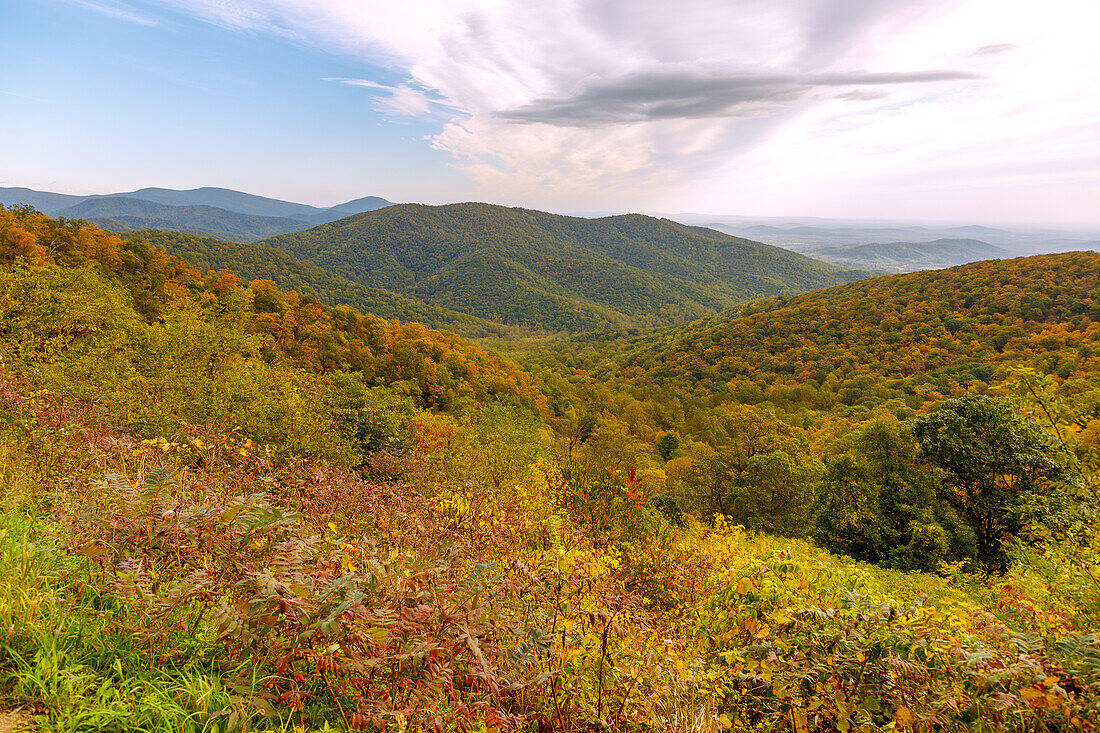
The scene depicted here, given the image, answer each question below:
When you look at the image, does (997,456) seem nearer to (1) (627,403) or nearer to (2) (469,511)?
(2) (469,511)

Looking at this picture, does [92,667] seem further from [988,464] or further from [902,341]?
[902,341]

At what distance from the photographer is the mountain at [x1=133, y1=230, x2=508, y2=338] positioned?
113625mm

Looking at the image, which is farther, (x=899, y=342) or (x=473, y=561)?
(x=899, y=342)

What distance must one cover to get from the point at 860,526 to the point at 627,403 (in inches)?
1541

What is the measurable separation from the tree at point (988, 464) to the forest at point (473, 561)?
10cm

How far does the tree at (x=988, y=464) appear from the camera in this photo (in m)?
13.5

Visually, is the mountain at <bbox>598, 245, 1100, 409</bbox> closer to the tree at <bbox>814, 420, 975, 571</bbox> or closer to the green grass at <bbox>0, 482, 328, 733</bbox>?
the tree at <bbox>814, 420, 975, 571</bbox>

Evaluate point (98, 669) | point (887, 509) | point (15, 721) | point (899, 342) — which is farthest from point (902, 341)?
point (15, 721)

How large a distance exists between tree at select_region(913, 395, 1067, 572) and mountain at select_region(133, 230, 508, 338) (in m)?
120

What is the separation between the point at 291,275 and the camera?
440 feet

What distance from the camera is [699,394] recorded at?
67812 millimetres

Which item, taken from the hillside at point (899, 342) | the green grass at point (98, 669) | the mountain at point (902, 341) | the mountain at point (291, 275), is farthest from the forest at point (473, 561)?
the mountain at point (291, 275)

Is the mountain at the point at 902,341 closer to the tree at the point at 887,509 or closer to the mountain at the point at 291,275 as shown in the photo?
the tree at the point at 887,509

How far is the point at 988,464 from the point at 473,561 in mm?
18355
